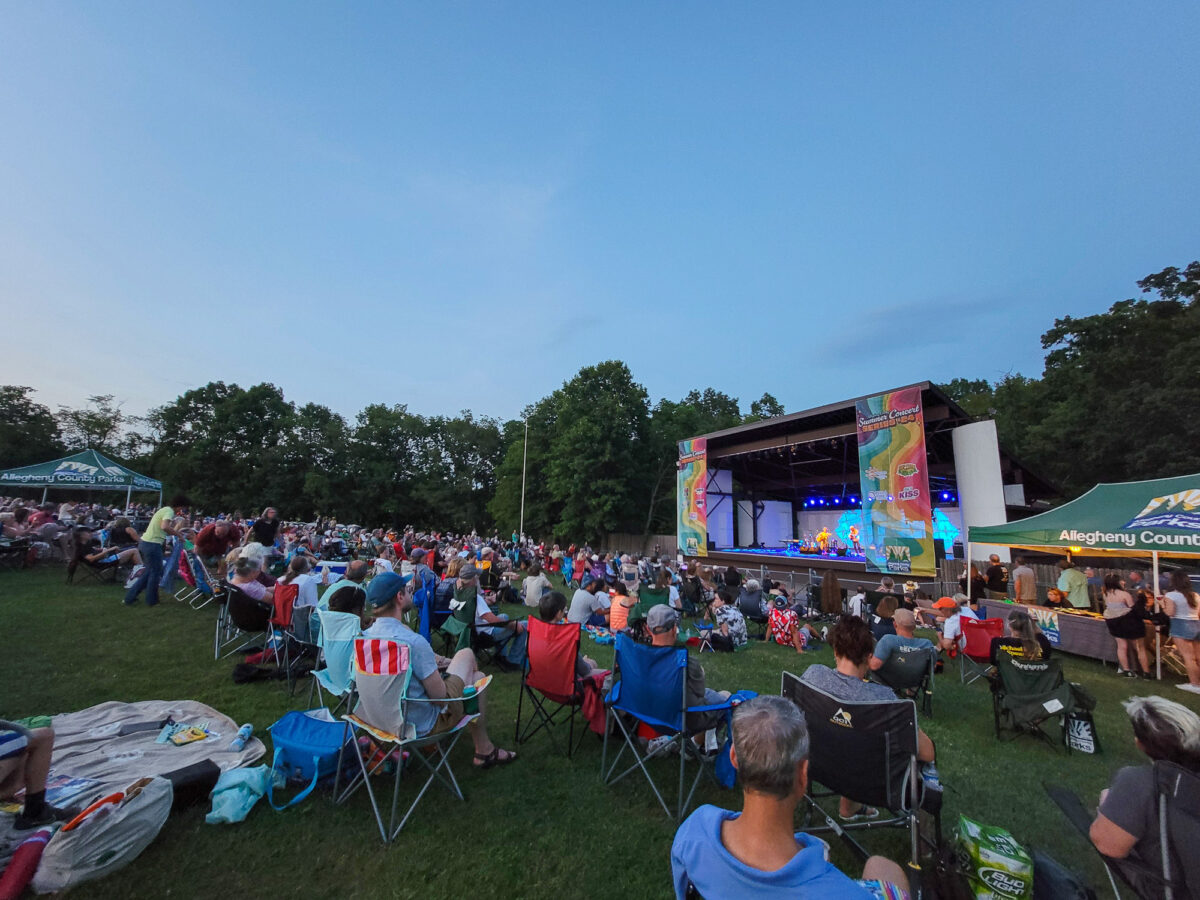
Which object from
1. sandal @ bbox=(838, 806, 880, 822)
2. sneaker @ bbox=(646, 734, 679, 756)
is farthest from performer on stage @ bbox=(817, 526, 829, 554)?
sandal @ bbox=(838, 806, 880, 822)

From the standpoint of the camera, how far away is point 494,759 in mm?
3457

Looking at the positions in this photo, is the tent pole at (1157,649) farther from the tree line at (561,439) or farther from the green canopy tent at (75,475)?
the green canopy tent at (75,475)

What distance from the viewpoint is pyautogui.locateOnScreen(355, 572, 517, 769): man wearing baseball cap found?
9.29 feet

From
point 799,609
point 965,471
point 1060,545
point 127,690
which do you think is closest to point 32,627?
point 127,690

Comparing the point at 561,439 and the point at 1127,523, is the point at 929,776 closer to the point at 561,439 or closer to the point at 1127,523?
the point at 1127,523

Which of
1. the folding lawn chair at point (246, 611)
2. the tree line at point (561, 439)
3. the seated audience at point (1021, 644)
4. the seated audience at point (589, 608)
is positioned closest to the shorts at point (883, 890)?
the seated audience at point (1021, 644)

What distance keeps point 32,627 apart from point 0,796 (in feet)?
17.4

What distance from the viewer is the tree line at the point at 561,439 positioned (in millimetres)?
21031

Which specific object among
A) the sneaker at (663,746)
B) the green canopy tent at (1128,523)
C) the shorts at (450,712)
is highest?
the green canopy tent at (1128,523)

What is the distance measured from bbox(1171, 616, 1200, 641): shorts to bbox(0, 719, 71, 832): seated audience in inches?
421

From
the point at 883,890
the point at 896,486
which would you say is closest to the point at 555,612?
the point at 883,890

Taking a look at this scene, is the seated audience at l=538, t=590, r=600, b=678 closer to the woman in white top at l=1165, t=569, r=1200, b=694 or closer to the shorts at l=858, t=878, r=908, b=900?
the shorts at l=858, t=878, r=908, b=900

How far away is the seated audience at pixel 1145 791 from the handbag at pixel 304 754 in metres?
A: 3.42

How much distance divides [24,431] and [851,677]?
2071 inches
